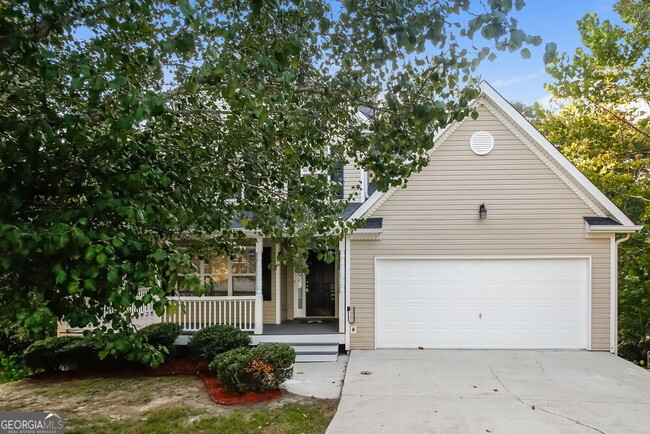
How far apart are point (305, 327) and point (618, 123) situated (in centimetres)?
944

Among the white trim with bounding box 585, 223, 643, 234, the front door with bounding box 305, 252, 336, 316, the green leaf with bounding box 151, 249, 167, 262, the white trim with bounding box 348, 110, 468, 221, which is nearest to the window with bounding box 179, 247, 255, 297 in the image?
the front door with bounding box 305, 252, 336, 316

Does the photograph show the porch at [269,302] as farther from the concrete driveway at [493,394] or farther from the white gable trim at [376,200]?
the concrete driveway at [493,394]

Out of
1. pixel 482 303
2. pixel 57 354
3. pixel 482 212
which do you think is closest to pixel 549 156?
pixel 482 212

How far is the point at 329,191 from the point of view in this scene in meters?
5.08

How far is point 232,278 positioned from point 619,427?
8069 mm

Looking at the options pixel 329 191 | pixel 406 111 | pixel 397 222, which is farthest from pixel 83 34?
pixel 397 222

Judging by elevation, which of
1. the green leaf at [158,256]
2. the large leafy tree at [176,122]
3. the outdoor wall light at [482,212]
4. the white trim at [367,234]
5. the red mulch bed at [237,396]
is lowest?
the red mulch bed at [237,396]

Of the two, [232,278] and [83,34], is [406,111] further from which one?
[232,278]

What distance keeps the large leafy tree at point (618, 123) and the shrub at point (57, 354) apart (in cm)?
1100

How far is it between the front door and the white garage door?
2234mm

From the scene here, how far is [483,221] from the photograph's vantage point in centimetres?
882

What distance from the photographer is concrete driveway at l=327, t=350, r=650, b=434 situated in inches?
192

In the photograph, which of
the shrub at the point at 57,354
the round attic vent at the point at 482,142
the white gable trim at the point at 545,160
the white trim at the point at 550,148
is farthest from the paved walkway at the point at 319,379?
the white trim at the point at 550,148

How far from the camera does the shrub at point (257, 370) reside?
601 centimetres
